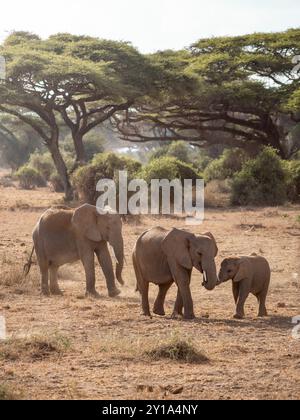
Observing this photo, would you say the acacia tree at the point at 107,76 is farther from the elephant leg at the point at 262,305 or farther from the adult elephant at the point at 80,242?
the elephant leg at the point at 262,305

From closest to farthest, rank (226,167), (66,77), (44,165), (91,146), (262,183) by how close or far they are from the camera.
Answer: (262,183) → (66,77) → (226,167) → (44,165) → (91,146)

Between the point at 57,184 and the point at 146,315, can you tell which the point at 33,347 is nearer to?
the point at 146,315

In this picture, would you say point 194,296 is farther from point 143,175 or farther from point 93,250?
point 143,175

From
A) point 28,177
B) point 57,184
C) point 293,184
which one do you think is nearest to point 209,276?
point 293,184

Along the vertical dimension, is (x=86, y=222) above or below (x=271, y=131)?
below

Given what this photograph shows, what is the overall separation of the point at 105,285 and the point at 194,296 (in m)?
1.51

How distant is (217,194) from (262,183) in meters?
2.65

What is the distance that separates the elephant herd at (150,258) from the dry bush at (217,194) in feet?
44.2

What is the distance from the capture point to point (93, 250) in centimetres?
1089

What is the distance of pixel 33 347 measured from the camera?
7.35 m

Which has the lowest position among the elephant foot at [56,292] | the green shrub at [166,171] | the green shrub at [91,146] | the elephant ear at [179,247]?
the elephant foot at [56,292]

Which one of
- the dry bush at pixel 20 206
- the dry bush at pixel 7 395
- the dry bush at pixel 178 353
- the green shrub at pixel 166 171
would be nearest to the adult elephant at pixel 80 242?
the dry bush at pixel 178 353

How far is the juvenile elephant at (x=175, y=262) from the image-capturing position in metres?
8.81

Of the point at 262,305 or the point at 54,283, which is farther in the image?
the point at 54,283
